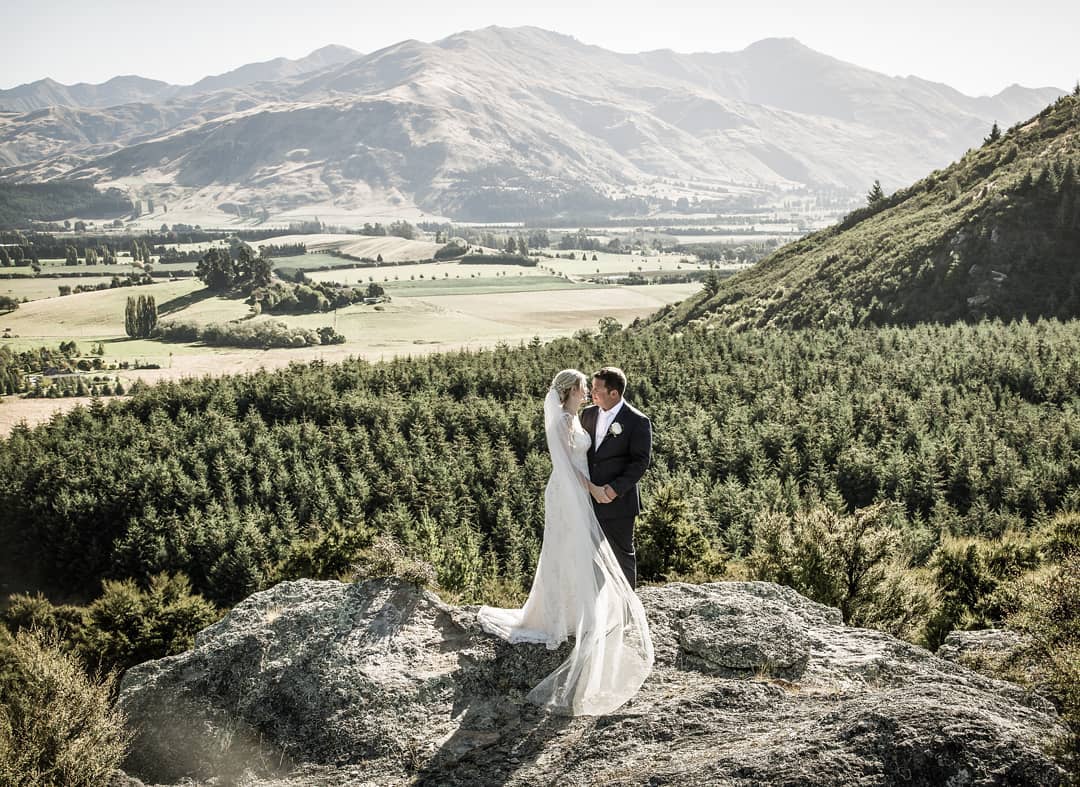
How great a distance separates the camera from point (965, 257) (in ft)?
148

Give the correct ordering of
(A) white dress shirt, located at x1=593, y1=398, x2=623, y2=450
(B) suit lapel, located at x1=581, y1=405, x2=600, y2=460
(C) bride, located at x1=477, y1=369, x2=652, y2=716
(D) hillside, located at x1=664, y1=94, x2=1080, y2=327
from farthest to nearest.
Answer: (D) hillside, located at x1=664, y1=94, x2=1080, y2=327, (B) suit lapel, located at x1=581, y1=405, x2=600, y2=460, (A) white dress shirt, located at x1=593, y1=398, x2=623, y2=450, (C) bride, located at x1=477, y1=369, x2=652, y2=716

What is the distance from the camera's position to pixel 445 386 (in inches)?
1288

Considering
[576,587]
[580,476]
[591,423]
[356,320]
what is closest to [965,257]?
[591,423]

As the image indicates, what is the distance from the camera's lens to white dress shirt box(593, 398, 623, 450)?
7.80 metres

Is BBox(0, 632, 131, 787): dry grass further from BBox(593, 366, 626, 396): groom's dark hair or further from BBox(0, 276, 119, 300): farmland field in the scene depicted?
BBox(0, 276, 119, 300): farmland field

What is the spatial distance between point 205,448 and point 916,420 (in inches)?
969

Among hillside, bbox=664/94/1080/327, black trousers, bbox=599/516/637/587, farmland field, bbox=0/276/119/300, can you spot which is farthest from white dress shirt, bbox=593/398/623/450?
farmland field, bbox=0/276/119/300

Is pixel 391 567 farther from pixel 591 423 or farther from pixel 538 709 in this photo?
pixel 591 423

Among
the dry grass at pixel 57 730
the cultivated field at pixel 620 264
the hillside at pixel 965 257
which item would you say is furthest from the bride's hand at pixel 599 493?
the cultivated field at pixel 620 264

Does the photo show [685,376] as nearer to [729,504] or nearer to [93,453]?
[729,504]

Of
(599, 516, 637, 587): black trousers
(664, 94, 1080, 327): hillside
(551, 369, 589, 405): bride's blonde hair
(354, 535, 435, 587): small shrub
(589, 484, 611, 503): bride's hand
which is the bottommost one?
(354, 535, 435, 587): small shrub

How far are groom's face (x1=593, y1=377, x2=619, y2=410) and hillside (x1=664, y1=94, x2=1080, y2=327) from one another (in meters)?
40.8

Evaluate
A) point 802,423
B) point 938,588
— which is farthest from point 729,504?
point 938,588

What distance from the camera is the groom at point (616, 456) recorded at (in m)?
7.68
